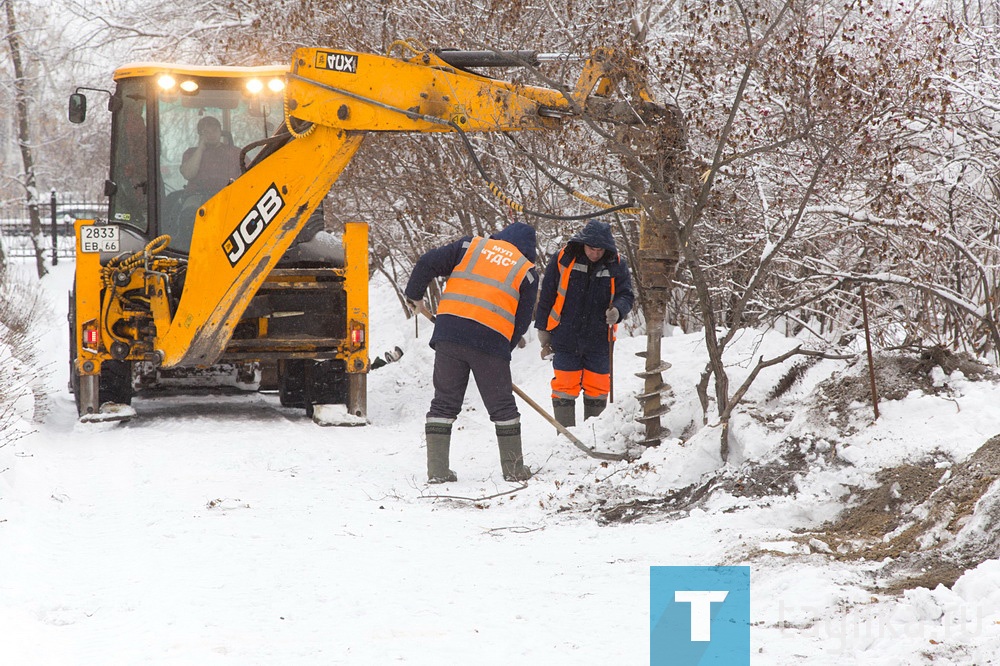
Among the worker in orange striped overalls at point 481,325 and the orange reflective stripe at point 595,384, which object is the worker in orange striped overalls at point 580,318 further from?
the worker in orange striped overalls at point 481,325

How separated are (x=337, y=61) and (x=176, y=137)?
2.62 metres

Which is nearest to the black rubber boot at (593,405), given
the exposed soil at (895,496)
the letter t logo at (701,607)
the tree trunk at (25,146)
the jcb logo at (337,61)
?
the exposed soil at (895,496)

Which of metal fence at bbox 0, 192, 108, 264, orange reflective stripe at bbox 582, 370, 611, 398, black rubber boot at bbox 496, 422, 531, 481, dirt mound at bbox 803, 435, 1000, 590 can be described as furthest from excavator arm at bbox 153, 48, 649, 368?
metal fence at bbox 0, 192, 108, 264

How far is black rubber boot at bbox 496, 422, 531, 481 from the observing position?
6.39m

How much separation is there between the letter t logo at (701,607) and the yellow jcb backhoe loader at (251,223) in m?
3.30

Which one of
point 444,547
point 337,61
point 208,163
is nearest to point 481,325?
point 444,547

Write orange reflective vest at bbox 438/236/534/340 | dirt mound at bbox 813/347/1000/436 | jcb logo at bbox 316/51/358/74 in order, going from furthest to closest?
1. jcb logo at bbox 316/51/358/74
2. orange reflective vest at bbox 438/236/534/340
3. dirt mound at bbox 813/347/1000/436

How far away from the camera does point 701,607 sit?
3750mm

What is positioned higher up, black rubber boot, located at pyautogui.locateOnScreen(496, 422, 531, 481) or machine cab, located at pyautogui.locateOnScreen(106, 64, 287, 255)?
machine cab, located at pyautogui.locateOnScreen(106, 64, 287, 255)

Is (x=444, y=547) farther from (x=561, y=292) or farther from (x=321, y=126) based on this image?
(x=321, y=126)

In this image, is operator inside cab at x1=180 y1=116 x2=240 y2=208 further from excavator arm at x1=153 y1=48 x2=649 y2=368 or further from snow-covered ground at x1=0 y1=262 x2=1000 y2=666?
snow-covered ground at x1=0 y1=262 x2=1000 y2=666

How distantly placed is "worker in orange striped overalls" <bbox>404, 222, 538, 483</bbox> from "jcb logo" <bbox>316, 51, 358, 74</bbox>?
1380 millimetres

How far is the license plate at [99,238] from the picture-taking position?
27.5 ft

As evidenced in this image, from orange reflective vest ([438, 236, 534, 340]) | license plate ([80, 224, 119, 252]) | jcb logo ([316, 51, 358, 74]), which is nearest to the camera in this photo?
orange reflective vest ([438, 236, 534, 340])
